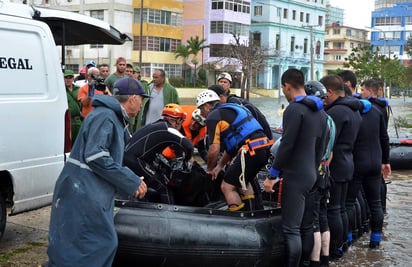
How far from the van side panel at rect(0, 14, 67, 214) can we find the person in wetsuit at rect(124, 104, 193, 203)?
2.57ft

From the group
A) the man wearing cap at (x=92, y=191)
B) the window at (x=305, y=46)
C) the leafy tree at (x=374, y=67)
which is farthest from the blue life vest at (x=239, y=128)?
the window at (x=305, y=46)

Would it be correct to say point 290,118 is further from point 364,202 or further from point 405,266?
point 364,202

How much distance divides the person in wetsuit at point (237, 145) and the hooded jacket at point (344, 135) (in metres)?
0.73

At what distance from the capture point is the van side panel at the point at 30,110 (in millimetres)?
5594

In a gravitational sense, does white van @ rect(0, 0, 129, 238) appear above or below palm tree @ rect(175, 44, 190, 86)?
below

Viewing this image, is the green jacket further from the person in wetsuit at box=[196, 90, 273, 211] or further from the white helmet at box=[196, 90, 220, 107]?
the person in wetsuit at box=[196, 90, 273, 211]

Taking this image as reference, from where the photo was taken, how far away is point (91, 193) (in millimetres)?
3977

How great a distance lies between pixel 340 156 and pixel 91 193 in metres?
3.24

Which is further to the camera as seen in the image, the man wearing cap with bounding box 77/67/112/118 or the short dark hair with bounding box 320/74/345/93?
the man wearing cap with bounding box 77/67/112/118

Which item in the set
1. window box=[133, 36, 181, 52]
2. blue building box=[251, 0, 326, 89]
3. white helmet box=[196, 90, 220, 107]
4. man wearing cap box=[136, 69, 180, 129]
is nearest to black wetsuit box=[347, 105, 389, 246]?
white helmet box=[196, 90, 220, 107]

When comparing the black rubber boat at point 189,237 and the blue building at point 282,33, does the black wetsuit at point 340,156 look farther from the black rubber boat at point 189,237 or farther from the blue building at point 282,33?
the blue building at point 282,33

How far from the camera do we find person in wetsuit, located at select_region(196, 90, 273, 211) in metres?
6.10

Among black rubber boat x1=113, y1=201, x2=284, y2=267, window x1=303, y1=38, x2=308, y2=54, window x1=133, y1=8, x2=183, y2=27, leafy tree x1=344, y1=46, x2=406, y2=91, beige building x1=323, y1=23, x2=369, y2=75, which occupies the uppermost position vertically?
beige building x1=323, y1=23, x2=369, y2=75

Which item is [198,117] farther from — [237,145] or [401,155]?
[401,155]
